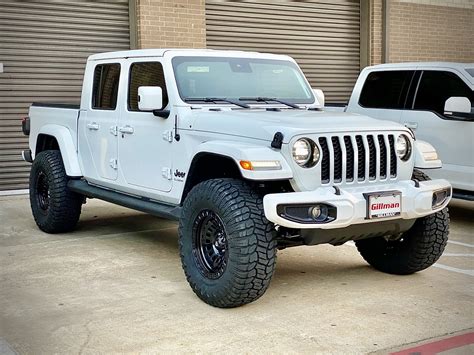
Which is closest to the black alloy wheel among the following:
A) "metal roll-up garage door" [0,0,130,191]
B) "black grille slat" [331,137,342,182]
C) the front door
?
the front door

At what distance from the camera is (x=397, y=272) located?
6004 mm

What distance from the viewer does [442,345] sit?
4371 millimetres

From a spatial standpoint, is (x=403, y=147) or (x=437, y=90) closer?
(x=403, y=147)

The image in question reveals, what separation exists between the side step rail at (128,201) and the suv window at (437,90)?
3866 millimetres

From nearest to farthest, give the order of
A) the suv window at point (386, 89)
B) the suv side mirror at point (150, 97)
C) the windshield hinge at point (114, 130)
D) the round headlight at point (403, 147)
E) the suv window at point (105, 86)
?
the round headlight at point (403, 147) → the suv side mirror at point (150, 97) → the windshield hinge at point (114, 130) → the suv window at point (105, 86) → the suv window at point (386, 89)

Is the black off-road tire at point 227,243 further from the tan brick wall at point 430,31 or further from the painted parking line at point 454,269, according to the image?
the tan brick wall at point 430,31

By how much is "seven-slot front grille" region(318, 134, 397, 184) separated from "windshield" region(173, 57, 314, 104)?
1.35 m

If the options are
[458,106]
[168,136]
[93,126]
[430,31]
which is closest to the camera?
[168,136]

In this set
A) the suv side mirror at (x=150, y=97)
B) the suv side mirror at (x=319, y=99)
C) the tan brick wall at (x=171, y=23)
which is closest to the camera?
the suv side mirror at (x=150, y=97)

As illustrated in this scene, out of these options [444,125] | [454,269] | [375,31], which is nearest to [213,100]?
[454,269]

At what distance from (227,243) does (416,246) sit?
68.7 inches

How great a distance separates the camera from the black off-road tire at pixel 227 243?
483cm

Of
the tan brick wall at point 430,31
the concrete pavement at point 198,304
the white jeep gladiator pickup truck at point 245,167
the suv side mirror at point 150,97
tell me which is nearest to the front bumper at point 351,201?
the white jeep gladiator pickup truck at point 245,167

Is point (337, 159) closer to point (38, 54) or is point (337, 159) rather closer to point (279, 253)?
point (279, 253)
